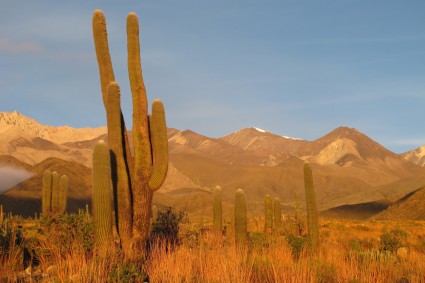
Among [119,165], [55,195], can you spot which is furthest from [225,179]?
[119,165]

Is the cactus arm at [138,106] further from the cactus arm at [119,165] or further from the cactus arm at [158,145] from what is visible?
the cactus arm at [119,165]

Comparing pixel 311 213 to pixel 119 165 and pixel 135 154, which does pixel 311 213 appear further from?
pixel 119 165

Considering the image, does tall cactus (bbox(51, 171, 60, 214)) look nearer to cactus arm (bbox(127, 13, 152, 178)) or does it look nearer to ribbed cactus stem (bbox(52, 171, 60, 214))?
ribbed cactus stem (bbox(52, 171, 60, 214))

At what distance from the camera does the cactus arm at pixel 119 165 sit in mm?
10602

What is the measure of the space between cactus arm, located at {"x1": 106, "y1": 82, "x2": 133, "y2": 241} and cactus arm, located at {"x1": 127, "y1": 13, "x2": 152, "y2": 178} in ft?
1.23

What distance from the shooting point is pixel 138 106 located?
457 inches

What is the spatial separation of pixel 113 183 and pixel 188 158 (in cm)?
15064

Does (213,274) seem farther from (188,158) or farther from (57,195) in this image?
(188,158)

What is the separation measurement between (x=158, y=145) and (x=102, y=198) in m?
2.12

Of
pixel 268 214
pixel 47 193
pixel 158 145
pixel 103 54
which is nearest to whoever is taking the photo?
pixel 158 145

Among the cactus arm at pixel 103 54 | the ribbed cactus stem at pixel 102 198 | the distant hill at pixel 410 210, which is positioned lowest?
the distant hill at pixel 410 210

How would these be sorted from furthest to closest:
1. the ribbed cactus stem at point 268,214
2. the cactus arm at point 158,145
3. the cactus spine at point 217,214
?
1. the ribbed cactus stem at point 268,214
2. the cactus spine at point 217,214
3. the cactus arm at point 158,145

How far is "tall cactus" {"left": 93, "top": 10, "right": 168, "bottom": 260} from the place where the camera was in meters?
10.7

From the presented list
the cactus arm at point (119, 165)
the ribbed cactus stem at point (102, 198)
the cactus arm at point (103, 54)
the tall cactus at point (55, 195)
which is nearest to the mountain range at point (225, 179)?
the tall cactus at point (55, 195)
